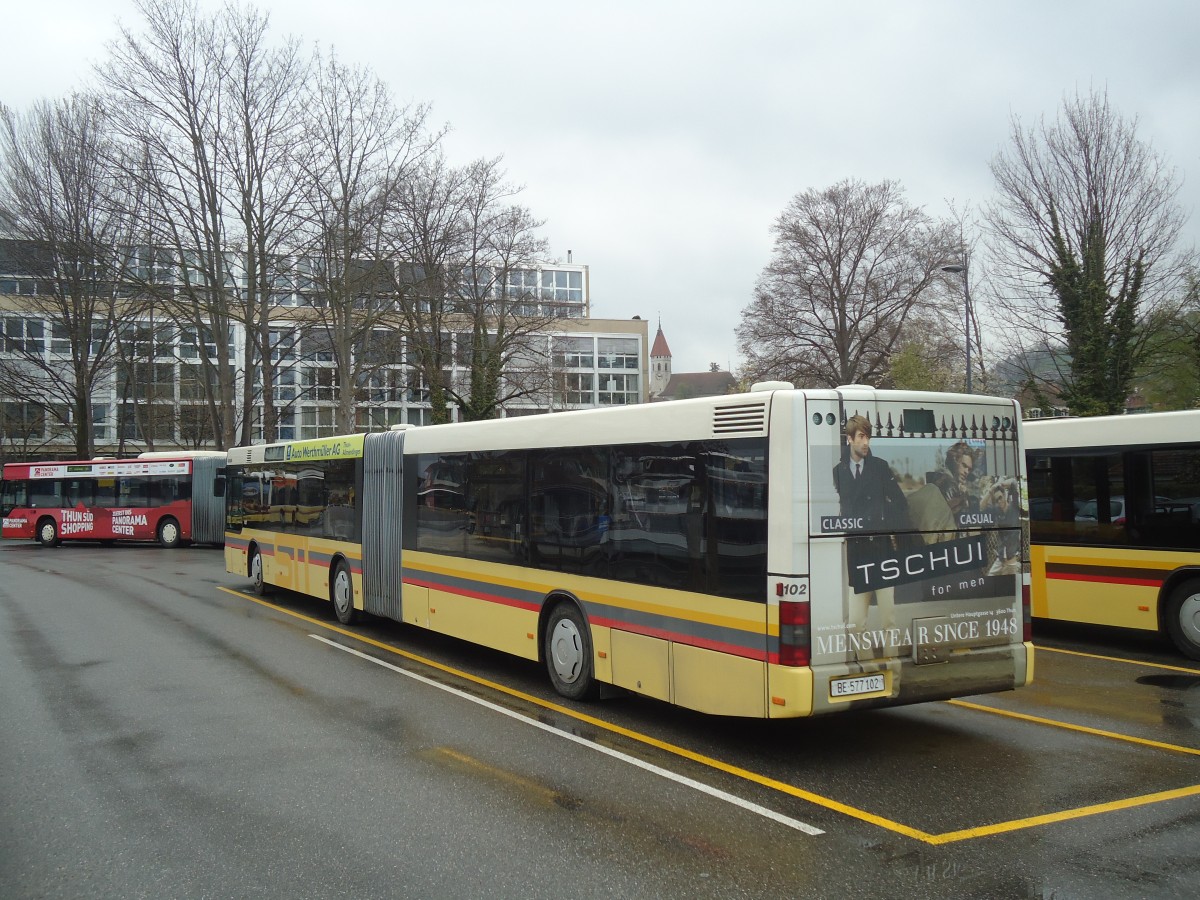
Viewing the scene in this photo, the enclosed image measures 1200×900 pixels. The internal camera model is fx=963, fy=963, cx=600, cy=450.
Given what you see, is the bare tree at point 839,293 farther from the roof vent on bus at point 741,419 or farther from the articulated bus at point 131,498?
the roof vent on bus at point 741,419

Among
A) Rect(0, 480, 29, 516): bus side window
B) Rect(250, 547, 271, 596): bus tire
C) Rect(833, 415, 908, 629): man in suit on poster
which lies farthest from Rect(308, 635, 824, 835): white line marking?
Rect(0, 480, 29, 516): bus side window

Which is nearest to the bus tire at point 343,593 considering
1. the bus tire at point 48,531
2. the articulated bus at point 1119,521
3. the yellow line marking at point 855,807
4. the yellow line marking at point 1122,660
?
the yellow line marking at point 855,807

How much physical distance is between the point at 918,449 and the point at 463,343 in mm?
33419

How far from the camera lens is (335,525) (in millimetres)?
13508

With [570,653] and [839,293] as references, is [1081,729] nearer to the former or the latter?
[570,653]

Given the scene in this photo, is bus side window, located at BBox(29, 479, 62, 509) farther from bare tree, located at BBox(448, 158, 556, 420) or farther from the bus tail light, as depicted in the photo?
the bus tail light

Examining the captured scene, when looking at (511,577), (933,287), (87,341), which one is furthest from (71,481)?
(933,287)

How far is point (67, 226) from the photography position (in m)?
31.2

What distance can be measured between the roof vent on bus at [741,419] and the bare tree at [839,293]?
1527 inches

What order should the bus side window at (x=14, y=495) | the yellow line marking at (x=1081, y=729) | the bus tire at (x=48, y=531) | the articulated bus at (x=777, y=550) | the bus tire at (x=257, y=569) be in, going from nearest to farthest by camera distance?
the articulated bus at (x=777, y=550) → the yellow line marking at (x=1081, y=729) → the bus tire at (x=257, y=569) → the bus tire at (x=48, y=531) → the bus side window at (x=14, y=495)

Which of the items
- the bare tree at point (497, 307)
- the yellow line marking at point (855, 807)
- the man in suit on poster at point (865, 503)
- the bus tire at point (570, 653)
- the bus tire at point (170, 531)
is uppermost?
the bare tree at point (497, 307)

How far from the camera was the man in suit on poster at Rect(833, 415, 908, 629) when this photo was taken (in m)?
6.25

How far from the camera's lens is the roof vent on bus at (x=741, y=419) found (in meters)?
6.32

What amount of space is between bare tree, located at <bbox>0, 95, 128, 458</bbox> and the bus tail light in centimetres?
2547
